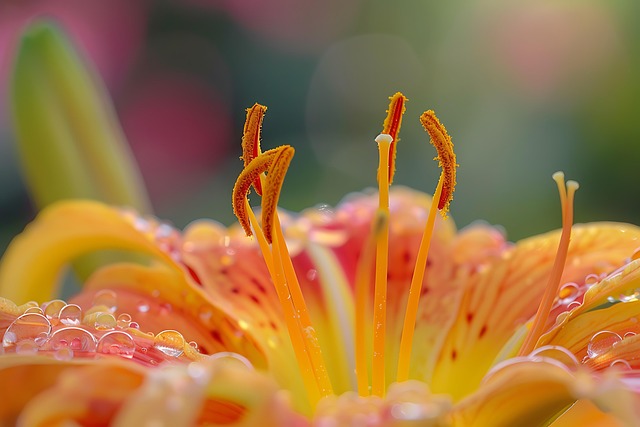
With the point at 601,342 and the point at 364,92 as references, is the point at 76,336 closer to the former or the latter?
the point at 601,342

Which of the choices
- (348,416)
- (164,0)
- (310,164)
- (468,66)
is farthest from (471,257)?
(164,0)

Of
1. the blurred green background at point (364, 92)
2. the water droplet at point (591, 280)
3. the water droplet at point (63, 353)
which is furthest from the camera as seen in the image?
the blurred green background at point (364, 92)

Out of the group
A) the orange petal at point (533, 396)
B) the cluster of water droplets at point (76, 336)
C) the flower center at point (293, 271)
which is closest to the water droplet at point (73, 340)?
the cluster of water droplets at point (76, 336)

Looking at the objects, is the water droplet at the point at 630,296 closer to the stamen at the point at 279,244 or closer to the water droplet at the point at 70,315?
the stamen at the point at 279,244

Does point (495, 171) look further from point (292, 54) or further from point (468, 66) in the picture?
point (292, 54)

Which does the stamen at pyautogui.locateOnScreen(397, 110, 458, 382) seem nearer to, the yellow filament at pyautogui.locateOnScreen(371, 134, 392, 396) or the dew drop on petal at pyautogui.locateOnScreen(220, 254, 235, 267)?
the yellow filament at pyautogui.locateOnScreen(371, 134, 392, 396)

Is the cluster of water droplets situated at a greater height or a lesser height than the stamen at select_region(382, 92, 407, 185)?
lesser

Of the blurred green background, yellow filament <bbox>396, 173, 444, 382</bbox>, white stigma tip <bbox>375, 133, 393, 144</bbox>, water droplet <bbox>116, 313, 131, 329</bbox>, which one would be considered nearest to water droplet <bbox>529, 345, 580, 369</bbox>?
yellow filament <bbox>396, 173, 444, 382</bbox>
